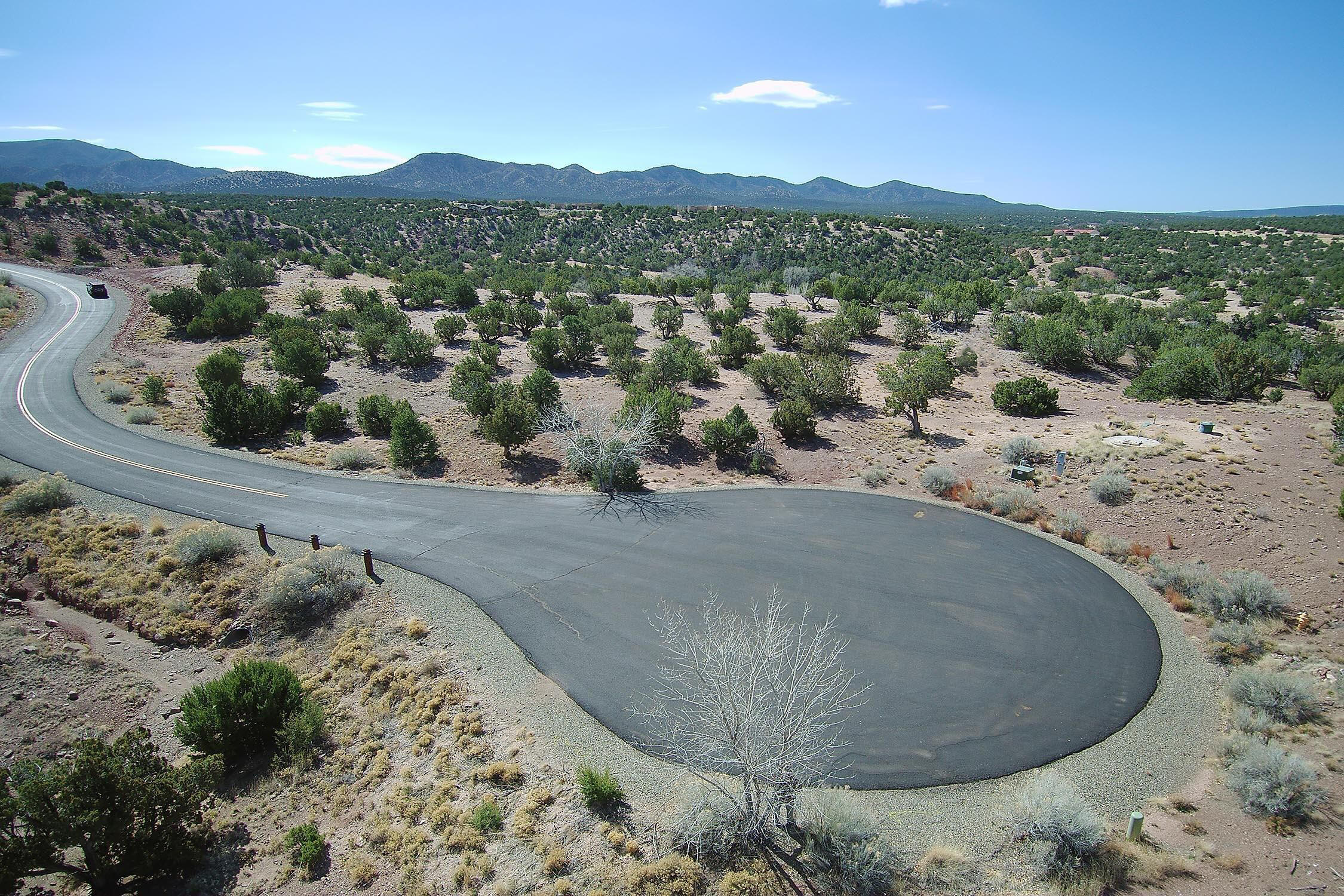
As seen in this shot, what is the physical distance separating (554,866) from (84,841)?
23.4 ft

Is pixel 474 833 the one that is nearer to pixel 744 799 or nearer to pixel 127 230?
pixel 744 799

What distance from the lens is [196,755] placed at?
12.5 metres

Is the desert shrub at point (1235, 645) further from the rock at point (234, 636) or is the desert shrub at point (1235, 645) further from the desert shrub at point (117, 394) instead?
the desert shrub at point (117, 394)

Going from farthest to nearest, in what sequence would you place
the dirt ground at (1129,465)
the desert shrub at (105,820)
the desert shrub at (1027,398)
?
the desert shrub at (1027,398), the dirt ground at (1129,465), the desert shrub at (105,820)

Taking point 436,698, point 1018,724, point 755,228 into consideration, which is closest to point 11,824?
point 436,698

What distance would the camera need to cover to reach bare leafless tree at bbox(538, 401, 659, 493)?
2212cm

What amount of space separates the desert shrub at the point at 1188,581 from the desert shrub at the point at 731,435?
13174mm

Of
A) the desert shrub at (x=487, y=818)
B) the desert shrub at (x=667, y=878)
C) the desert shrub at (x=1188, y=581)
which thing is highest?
the desert shrub at (x=1188, y=581)

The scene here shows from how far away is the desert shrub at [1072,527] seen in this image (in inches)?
717

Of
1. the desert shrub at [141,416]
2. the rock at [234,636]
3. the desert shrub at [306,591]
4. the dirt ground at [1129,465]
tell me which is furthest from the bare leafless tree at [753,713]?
the desert shrub at [141,416]

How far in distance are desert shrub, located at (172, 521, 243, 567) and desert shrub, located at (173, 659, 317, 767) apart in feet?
19.4

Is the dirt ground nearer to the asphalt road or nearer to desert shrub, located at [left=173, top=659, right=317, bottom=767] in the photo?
the asphalt road

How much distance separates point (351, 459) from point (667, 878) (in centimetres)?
2026

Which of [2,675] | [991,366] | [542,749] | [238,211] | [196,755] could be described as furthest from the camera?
[238,211]
